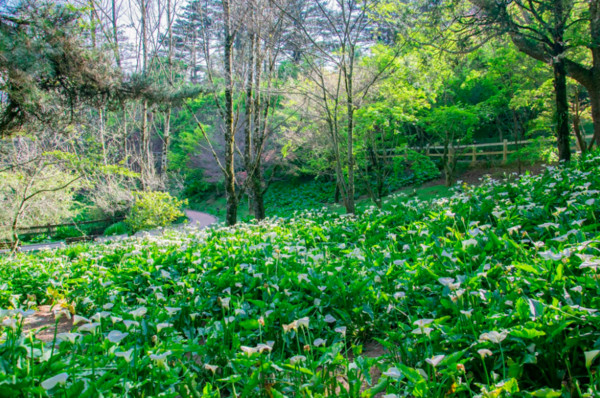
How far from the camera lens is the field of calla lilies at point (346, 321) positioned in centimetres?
173

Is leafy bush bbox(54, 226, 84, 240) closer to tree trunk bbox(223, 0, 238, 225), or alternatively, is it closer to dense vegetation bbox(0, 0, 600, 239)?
dense vegetation bbox(0, 0, 600, 239)

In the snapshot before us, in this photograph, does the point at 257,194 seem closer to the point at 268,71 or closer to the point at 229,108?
the point at 229,108

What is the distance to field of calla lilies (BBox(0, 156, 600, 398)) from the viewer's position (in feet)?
5.68

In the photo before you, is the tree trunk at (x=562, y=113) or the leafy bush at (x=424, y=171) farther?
the leafy bush at (x=424, y=171)

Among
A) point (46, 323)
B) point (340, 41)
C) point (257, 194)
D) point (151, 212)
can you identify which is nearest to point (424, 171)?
point (257, 194)

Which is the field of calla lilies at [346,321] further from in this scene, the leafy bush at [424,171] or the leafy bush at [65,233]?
the leafy bush at [65,233]

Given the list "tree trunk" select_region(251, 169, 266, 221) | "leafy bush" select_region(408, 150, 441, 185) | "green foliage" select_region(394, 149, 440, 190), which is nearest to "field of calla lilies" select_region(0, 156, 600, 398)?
"tree trunk" select_region(251, 169, 266, 221)

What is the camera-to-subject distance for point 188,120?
101ft

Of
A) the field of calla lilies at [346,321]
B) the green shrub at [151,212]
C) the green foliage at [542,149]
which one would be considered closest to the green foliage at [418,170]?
the green foliage at [542,149]

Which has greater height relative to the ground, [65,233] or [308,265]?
[308,265]

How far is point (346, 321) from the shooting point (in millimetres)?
2631

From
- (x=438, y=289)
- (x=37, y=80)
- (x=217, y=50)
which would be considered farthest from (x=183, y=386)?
(x=217, y=50)

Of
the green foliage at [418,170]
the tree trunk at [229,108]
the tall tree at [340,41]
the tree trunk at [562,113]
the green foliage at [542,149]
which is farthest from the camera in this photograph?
the green foliage at [418,170]

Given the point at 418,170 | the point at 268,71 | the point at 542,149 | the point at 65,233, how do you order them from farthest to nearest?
1. the point at 65,233
2. the point at 418,170
3. the point at 542,149
4. the point at 268,71
